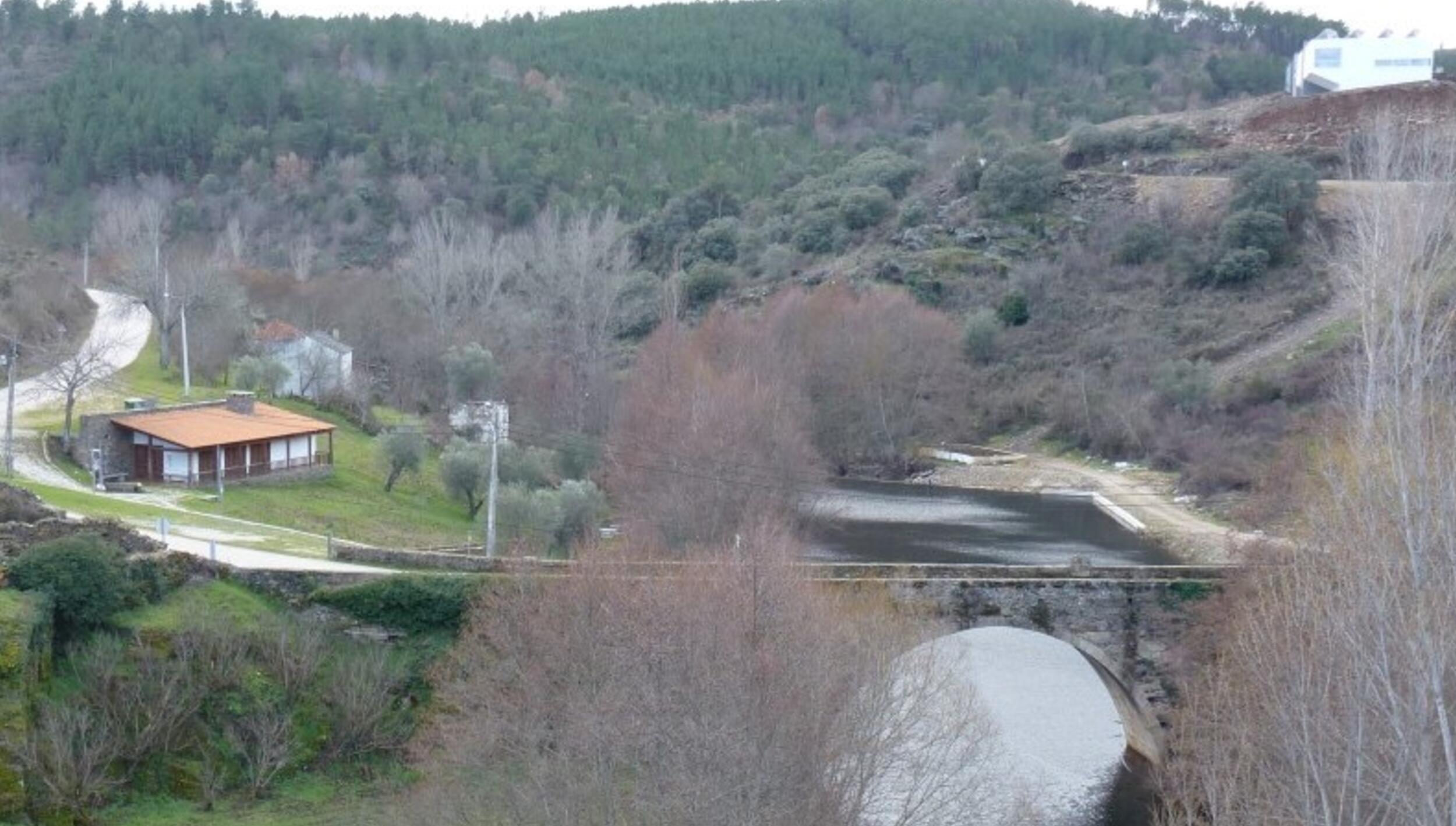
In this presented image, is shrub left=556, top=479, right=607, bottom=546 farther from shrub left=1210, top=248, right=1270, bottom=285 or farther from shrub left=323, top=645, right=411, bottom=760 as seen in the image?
shrub left=1210, top=248, right=1270, bottom=285

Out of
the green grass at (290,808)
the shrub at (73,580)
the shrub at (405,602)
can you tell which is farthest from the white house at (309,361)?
the green grass at (290,808)

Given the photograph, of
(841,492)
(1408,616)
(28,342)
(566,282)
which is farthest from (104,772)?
(566,282)

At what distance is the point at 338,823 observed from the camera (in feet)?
61.7

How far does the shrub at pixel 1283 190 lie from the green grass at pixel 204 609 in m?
38.4

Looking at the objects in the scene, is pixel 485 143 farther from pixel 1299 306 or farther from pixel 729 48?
pixel 1299 306

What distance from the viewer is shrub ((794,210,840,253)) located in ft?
Result: 201

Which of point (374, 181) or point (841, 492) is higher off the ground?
point (374, 181)

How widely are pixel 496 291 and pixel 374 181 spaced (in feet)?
81.2

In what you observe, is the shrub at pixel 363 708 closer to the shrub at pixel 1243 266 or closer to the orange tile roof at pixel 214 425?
the orange tile roof at pixel 214 425

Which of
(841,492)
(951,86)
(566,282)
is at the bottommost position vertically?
Answer: (841,492)

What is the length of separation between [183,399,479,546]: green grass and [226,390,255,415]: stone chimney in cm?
199

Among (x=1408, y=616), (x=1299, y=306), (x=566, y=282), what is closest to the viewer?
(x=1408, y=616)

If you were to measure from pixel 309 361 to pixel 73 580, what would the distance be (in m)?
21.5

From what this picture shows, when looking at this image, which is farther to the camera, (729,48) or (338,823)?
(729,48)
